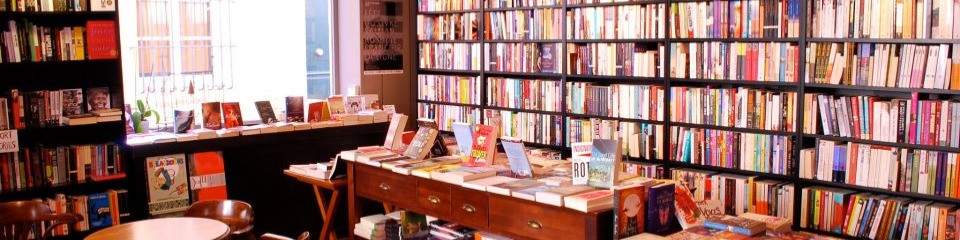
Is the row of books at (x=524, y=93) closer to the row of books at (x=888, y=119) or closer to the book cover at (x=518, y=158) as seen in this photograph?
the row of books at (x=888, y=119)

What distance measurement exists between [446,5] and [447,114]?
90 cm

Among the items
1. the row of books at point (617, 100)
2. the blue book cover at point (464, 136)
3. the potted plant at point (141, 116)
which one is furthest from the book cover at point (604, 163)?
the potted plant at point (141, 116)

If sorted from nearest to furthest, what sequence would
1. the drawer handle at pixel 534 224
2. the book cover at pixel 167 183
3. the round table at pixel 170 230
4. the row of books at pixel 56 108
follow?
the drawer handle at pixel 534 224 → the round table at pixel 170 230 → the row of books at pixel 56 108 → the book cover at pixel 167 183

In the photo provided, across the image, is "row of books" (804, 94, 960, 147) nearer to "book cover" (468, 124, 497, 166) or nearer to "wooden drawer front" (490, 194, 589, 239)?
"book cover" (468, 124, 497, 166)

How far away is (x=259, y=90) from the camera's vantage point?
22.8 ft

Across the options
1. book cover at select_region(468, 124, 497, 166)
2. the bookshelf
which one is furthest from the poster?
book cover at select_region(468, 124, 497, 166)

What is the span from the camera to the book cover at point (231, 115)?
6.02m

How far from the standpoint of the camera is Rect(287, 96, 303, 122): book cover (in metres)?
6.25

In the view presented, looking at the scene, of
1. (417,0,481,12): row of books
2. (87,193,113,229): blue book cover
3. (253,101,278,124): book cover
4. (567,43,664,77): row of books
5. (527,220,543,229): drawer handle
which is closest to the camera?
(527,220,543,229): drawer handle

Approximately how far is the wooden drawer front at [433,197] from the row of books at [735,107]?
7.07 feet

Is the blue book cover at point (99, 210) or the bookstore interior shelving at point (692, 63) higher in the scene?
the bookstore interior shelving at point (692, 63)

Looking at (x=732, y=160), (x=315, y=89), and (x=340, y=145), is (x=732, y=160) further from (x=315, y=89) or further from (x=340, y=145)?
(x=315, y=89)

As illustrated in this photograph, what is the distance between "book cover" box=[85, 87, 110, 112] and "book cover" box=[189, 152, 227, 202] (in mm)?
616

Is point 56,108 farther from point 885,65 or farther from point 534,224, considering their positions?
point 885,65
